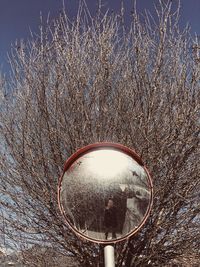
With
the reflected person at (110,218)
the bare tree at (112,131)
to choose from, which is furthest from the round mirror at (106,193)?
the bare tree at (112,131)

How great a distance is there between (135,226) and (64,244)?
564cm

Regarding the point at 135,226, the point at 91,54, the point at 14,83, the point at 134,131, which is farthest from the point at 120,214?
the point at 14,83

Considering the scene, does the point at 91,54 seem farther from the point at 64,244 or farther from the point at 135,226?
the point at 135,226

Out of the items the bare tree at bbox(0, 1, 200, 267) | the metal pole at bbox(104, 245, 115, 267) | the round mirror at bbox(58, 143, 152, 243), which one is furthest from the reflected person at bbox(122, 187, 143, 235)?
the bare tree at bbox(0, 1, 200, 267)

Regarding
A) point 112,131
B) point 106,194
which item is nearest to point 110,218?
point 106,194

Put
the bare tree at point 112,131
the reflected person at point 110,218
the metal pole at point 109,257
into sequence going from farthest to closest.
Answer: the bare tree at point 112,131 → the reflected person at point 110,218 → the metal pole at point 109,257

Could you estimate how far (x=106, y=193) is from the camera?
1.96 meters

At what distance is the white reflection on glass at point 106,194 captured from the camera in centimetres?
197

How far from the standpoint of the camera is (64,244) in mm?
7367

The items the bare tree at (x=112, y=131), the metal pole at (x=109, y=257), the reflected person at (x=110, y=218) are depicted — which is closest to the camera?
the metal pole at (x=109, y=257)

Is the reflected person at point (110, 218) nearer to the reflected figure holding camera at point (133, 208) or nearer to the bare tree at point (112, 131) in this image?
the reflected figure holding camera at point (133, 208)

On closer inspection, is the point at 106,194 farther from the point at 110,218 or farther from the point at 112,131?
the point at 112,131

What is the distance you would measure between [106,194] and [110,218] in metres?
0.11

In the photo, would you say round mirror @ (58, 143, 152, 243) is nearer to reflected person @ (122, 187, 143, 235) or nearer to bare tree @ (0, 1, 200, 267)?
reflected person @ (122, 187, 143, 235)
